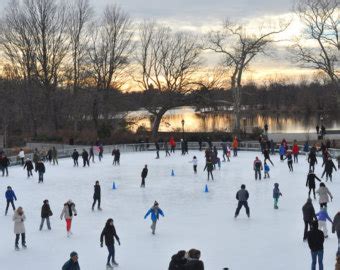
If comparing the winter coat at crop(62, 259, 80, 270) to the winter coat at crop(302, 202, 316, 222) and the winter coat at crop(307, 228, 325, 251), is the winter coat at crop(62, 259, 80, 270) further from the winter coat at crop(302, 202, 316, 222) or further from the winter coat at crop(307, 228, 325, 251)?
the winter coat at crop(302, 202, 316, 222)

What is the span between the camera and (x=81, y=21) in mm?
54125

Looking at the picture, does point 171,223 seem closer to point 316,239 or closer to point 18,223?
point 18,223

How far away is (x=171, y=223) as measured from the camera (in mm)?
14367

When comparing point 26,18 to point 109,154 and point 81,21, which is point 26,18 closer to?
point 81,21

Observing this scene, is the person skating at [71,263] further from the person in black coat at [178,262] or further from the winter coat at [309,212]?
the winter coat at [309,212]

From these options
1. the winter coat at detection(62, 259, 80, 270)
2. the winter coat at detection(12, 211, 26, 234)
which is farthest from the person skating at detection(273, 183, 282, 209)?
the winter coat at detection(62, 259, 80, 270)

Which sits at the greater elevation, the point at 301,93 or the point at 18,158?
the point at 301,93

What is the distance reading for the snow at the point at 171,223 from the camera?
435 inches

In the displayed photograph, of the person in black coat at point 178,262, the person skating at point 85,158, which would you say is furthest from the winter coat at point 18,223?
the person skating at point 85,158

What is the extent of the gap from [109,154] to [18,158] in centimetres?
762

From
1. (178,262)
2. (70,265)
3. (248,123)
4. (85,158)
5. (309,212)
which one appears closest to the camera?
(178,262)

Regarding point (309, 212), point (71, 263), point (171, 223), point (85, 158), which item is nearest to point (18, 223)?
point (171, 223)

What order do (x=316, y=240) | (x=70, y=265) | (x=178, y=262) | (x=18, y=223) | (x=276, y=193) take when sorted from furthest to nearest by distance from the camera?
1. (x=276, y=193)
2. (x=18, y=223)
3. (x=316, y=240)
4. (x=70, y=265)
5. (x=178, y=262)

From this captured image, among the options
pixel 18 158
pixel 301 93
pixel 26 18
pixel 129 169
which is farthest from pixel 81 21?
pixel 301 93
